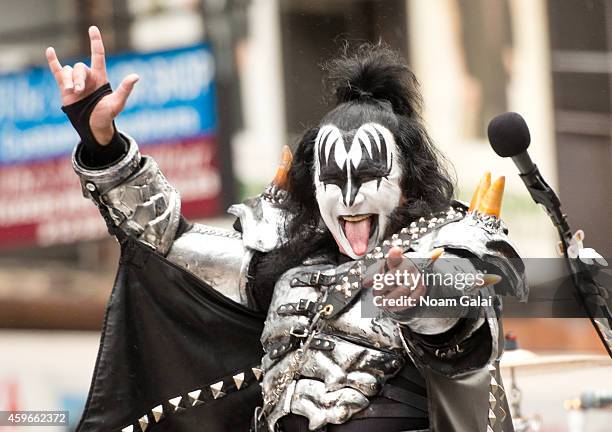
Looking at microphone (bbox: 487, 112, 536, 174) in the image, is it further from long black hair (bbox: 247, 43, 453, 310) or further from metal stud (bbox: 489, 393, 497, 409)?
metal stud (bbox: 489, 393, 497, 409)

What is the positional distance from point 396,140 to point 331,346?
0.51 m

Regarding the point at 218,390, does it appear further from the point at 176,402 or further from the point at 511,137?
the point at 511,137

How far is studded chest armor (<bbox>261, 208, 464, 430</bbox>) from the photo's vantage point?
3.13m

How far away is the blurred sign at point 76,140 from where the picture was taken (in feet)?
24.3

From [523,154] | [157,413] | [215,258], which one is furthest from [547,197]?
[157,413]

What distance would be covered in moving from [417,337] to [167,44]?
480 cm

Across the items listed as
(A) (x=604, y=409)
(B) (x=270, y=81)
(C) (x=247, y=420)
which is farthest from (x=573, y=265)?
(B) (x=270, y=81)

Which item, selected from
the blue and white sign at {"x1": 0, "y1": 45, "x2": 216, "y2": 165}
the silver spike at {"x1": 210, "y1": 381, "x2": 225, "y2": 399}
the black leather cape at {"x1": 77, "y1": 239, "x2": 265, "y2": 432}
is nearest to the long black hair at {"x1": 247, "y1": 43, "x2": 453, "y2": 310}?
the black leather cape at {"x1": 77, "y1": 239, "x2": 265, "y2": 432}

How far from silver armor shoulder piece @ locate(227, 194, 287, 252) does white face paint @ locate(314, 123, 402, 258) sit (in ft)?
0.80

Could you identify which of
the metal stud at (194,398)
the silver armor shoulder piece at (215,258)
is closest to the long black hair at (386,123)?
the silver armor shoulder piece at (215,258)

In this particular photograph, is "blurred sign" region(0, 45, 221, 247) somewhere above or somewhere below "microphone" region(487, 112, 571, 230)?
below

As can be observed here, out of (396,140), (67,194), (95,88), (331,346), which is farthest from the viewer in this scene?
(67,194)

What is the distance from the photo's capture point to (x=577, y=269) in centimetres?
293

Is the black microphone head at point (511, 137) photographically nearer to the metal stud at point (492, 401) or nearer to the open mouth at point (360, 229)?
the open mouth at point (360, 229)
